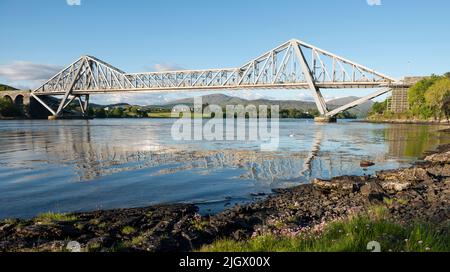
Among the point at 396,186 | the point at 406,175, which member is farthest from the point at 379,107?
the point at 396,186

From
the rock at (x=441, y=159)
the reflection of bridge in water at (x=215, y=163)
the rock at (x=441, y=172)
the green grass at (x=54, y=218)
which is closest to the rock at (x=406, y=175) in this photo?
the rock at (x=441, y=172)

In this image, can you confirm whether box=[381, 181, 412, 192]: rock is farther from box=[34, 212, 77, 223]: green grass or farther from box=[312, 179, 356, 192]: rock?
box=[34, 212, 77, 223]: green grass

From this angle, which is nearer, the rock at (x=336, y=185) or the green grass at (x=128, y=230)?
the green grass at (x=128, y=230)

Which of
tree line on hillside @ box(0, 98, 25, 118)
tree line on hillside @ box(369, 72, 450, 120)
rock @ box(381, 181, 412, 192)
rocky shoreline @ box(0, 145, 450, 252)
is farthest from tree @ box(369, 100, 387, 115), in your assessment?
rocky shoreline @ box(0, 145, 450, 252)

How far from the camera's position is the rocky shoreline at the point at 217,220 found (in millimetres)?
7148

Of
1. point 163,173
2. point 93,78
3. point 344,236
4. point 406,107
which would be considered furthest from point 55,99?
point 344,236

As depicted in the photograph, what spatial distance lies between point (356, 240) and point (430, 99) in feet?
260

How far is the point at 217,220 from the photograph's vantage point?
29.3ft

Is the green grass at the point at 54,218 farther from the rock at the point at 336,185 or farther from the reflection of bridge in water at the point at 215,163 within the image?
the rock at the point at 336,185

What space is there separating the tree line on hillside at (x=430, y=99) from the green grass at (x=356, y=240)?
7729 centimetres

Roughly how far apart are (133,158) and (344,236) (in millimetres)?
18560

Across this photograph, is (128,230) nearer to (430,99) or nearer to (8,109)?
(430,99)

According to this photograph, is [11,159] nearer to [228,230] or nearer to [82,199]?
[82,199]

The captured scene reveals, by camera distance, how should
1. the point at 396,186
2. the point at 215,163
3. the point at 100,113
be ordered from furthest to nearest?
1. the point at 100,113
2. the point at 215,163
3. the point at 396,186
